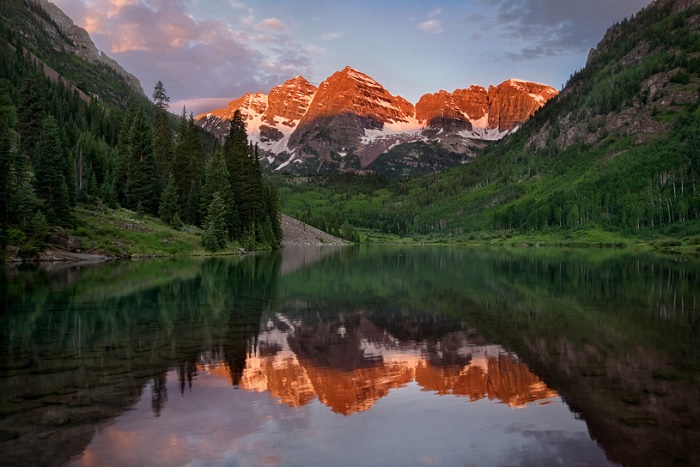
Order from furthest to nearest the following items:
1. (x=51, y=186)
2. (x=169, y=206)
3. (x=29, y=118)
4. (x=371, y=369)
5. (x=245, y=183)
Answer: (x=245, y=183)
(x=29, y=118)
(x=169, y=206)
(x=51, y=186)
(x=371, y=369)

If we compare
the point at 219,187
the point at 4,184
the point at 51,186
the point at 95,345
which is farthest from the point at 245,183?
the point at 95,345

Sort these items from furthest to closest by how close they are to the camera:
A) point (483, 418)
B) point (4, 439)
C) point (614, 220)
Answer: point (614, 220) < point (483, 418) < point (4, 439)

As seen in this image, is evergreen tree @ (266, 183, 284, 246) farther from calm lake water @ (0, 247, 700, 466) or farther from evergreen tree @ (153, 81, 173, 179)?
calm lake water @ (0, 247, 700, 466)

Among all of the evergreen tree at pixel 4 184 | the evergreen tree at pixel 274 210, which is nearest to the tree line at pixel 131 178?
the evergreen tree at pixel 4 184

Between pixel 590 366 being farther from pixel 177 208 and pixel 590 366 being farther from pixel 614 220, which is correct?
pixel 614 220

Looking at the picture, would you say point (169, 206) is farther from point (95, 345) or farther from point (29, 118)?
point (95, 345)

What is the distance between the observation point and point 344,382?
17.4 meters

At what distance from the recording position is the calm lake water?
11.7 metres

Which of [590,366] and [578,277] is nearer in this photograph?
[590,366]

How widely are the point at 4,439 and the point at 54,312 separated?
20.2 m

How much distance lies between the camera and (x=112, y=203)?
93.1 m

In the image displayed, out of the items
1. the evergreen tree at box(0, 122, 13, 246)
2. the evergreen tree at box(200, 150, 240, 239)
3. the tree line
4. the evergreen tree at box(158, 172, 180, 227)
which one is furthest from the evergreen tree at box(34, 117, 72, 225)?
the evergreen tree at box(200, 150, 240, 239)

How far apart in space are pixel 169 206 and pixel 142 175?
8880mm

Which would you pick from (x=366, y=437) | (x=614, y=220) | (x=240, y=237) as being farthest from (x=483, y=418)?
(x=614, y=220)
